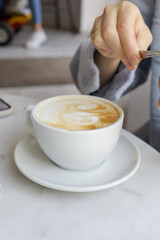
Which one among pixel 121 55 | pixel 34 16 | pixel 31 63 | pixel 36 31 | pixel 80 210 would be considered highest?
pixel 121 55

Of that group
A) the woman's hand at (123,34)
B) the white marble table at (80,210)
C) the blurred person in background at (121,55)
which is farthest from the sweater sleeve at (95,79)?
the white marble table at (80,210)

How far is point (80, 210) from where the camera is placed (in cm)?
36

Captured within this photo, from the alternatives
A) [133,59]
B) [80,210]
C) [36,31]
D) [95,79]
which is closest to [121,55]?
[133,59]

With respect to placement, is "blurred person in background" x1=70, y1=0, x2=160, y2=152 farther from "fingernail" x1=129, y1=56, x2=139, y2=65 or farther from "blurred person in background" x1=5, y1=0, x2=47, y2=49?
"blurred person in background" x1=5, y1=0, x2=47, y2=49

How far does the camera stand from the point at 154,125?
671 mm

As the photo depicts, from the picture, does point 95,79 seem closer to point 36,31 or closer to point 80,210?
point 80,210

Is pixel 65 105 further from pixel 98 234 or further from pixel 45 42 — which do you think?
pixel 45 42

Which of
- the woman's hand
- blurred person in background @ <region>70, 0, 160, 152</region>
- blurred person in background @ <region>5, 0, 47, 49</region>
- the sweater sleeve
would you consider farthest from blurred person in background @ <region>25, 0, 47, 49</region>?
the woman's hand

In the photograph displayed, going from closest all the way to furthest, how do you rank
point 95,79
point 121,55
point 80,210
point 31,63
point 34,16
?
point 80,210 < point 121,55 < point 95,79 < point 31,63 < point 34,16

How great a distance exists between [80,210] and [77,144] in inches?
3.1

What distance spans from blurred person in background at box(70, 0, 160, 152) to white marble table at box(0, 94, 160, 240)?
0.13 metres

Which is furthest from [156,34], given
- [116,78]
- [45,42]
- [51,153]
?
[45,42]

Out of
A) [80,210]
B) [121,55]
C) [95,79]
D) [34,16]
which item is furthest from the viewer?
[34,16]

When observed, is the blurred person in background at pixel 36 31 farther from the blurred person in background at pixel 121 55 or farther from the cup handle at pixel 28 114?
the cup handle at pixel 28 114
